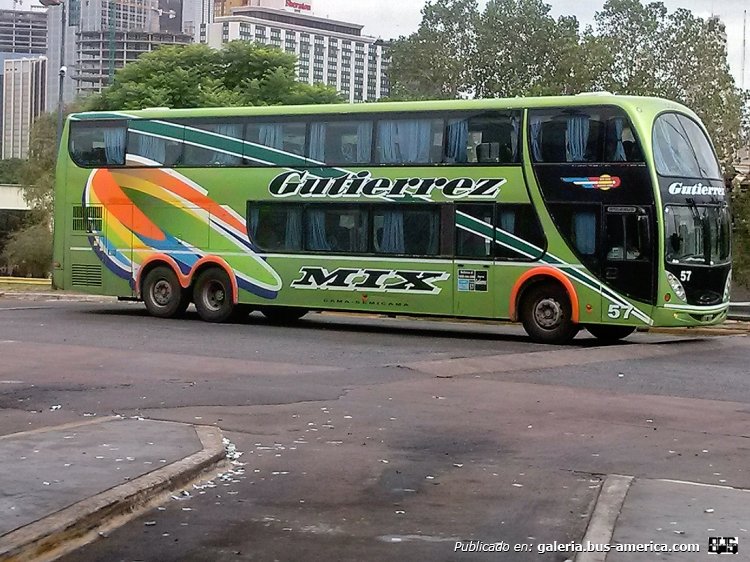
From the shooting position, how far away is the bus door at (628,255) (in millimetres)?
20203

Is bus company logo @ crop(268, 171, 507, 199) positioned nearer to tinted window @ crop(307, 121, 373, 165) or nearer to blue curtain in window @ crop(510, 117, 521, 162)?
tinted window @ crop(307, 121, 373, 165)

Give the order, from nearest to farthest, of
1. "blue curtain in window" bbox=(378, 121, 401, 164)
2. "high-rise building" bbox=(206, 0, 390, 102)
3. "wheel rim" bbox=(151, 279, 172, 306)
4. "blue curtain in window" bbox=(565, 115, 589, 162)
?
"blue curtain in window" bbox=(565, 115, 589, 162) → "blue curtain in window" bbox=(378, 121, 401, 164) → "wheel rim" bbox=(151, 279, 172, 306) → "high-rise building" bbox=(206, 0, 390, 102)

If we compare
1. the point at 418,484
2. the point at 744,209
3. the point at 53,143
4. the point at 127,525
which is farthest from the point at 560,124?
the point at 53,143

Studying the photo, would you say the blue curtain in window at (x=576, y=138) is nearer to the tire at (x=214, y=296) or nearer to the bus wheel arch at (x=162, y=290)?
the tire at (x=214, y=296)

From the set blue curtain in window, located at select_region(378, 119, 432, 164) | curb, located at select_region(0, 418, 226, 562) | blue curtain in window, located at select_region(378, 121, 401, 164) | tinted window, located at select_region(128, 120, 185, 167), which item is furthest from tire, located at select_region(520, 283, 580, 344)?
curb, located at select_region(0, 418, 226, 562)

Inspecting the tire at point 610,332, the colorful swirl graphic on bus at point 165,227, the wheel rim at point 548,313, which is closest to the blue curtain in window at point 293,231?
the colorful swirl graphic on bus at point 165,227

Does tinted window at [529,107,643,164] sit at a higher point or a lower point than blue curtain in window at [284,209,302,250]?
higher

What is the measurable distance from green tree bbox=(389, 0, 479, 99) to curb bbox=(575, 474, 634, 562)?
2460 inches

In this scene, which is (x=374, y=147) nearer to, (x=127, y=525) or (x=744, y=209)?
(x=127, y=525)

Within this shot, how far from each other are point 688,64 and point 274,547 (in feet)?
192

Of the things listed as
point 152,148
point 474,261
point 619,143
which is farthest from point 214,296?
point 619,143

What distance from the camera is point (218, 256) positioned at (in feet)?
80.9

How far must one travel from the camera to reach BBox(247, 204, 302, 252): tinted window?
23739 millimetres

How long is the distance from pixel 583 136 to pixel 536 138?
0.84 meters
